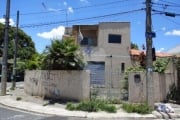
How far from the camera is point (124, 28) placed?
3691 centimetres

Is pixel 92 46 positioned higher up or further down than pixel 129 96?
higher up

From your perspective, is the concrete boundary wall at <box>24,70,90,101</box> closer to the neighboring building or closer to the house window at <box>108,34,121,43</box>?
the neighboring building

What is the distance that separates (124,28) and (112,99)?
1574cm

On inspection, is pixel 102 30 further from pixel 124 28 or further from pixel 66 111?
pixel 66 111

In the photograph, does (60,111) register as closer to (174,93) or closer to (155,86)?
(155,86)

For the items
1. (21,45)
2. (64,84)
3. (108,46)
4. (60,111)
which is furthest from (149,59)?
(21,45)

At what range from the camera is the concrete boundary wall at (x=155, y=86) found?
22.3 meters

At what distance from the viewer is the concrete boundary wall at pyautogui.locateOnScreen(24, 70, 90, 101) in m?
22.4

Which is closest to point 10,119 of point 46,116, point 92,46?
point 46,116

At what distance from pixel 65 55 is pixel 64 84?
1821 millimetres

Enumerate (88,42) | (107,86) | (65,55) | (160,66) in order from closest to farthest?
(65,55)
(107,86)
(160,66)
(88,42)

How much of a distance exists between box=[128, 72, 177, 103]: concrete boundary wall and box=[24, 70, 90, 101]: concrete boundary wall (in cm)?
251

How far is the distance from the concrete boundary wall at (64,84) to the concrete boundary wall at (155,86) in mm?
2513

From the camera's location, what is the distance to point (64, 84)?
75.6 feet
